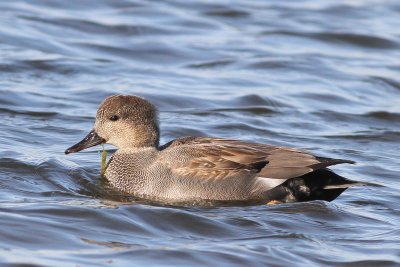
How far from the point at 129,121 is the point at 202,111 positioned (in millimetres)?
3454

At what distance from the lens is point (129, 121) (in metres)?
9.74

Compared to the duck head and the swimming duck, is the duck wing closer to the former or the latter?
the swimming duck

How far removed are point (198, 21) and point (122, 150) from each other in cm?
878

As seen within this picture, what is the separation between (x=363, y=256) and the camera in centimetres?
794

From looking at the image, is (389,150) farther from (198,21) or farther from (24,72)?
(198,21)

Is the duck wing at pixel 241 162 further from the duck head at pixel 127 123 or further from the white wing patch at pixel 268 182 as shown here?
the duck head at pixel 127 123

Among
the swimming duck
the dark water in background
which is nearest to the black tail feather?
the swimming duck

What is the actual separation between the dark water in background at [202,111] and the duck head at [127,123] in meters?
0.49

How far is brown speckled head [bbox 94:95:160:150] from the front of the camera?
31.9 feet

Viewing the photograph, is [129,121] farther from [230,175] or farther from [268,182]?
[268,182]

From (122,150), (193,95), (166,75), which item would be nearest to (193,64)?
(166,75)

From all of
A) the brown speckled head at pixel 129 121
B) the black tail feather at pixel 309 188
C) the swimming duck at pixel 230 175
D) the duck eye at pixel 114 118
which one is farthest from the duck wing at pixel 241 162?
the duck eye at pixel 114 118

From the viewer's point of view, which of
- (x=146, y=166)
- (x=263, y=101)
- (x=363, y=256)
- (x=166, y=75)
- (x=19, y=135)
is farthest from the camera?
(x=166, y=75)

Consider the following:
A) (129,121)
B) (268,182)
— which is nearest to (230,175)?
(268,182)
